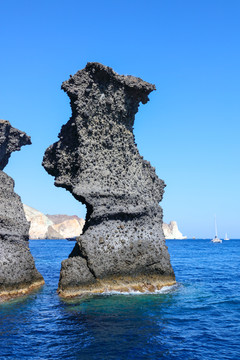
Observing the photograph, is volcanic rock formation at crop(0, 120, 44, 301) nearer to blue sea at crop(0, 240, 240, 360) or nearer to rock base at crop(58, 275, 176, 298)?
blue sea at crop(0, 240, 240, 360)

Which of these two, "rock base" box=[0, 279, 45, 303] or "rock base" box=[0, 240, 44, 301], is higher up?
"rock base" box=[0, 240, 44, 301]

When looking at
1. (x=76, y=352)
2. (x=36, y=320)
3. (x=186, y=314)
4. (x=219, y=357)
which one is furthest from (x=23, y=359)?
(x=186, y=314)

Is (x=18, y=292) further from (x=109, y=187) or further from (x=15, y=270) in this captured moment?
(x=109, y=187)

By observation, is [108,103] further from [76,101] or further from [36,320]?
[36,320]

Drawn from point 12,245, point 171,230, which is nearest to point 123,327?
point 12,245


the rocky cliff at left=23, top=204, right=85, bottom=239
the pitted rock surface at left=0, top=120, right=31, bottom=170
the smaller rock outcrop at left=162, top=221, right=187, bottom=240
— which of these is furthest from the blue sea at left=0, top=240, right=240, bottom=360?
the smaller rock outcrop at left=162, top=221, right=187, bottom=240

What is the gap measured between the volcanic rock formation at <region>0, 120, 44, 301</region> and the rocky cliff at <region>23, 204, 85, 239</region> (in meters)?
110

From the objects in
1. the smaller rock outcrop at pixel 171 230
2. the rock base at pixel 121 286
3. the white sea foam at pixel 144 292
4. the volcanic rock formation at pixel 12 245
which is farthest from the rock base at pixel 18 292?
the smaller rock outcrop at pixel 171 230

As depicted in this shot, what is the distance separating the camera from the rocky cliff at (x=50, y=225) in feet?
453

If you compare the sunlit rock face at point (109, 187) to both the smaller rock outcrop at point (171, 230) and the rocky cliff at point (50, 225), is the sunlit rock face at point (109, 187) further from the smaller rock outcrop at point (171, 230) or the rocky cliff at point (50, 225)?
the smaller rock outcrop at point (171, 230)

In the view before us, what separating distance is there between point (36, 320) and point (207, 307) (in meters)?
6.72

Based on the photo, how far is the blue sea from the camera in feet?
31.0

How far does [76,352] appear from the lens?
9367 millimetres

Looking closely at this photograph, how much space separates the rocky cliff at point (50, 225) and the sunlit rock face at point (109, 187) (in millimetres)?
111921
